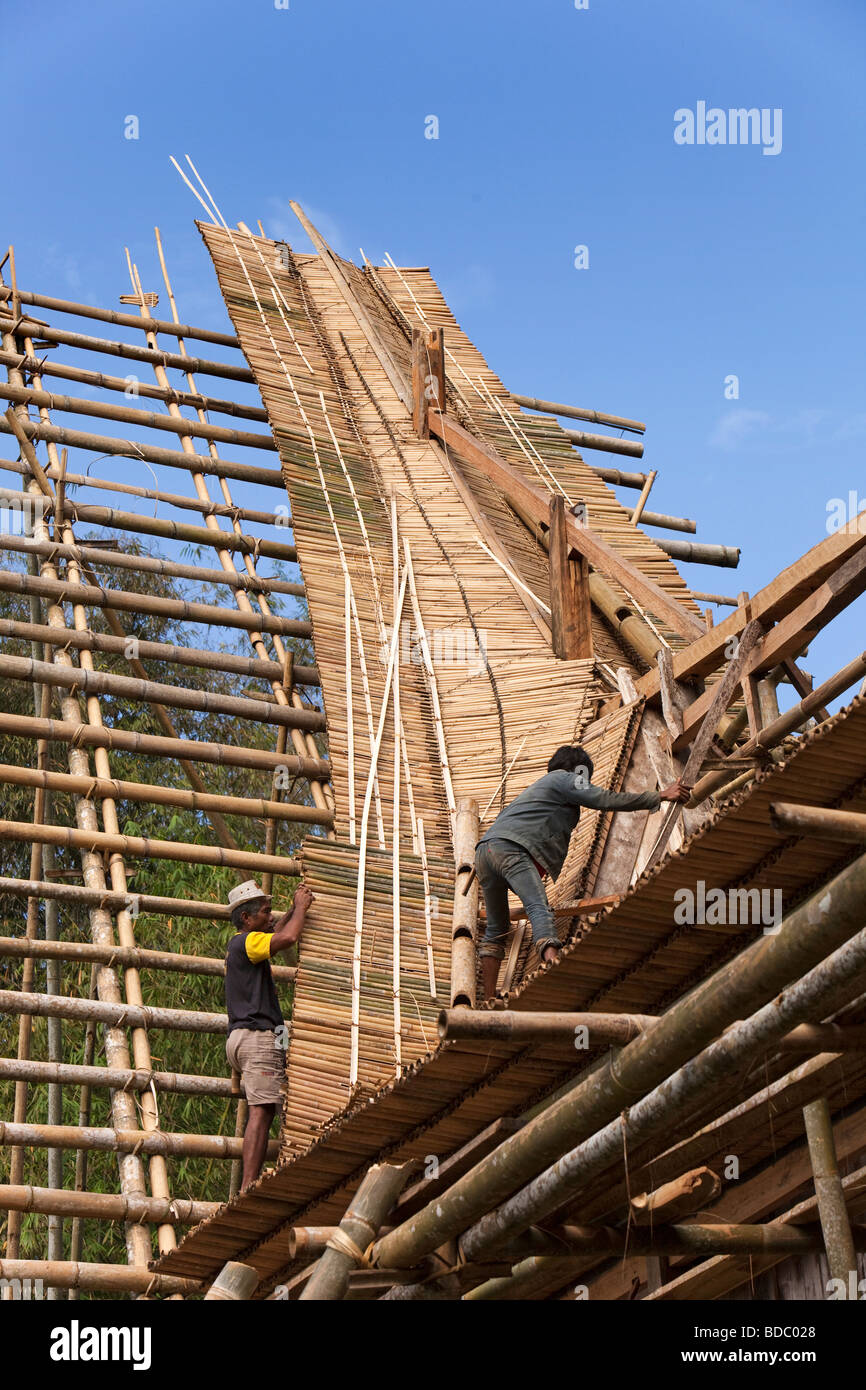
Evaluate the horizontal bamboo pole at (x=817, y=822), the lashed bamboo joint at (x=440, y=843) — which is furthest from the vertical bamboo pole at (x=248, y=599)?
the horizontal bamboo pole at (x=817, y=822)

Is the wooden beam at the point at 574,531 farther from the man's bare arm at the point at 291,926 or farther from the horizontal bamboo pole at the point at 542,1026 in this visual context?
the horizontal bamboo pole at the point at 542,1026

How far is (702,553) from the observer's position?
10.1 meters

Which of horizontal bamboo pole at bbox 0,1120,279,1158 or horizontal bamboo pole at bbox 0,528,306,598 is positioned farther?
horizontal bamboo pole at bbox 0,528,306,598

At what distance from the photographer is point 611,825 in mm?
5953

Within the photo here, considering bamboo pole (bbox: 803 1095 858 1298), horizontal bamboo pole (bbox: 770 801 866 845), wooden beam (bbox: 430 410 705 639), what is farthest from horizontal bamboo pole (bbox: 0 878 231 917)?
horizontal bamboo pole (bbox: 770 801 866 845)

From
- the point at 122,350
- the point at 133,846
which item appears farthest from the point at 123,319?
the point at 133,846

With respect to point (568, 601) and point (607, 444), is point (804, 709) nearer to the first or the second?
point (568, 601)

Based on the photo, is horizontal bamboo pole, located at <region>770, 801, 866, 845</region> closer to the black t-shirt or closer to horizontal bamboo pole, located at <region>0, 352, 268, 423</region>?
the black t-shirt

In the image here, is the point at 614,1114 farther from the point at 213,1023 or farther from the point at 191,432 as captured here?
the point at 191,432

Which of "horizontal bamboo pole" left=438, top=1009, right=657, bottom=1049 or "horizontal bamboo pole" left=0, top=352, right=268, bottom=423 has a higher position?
"horizontal bamboo pole" left=0, top=352, right=268, bottom=423

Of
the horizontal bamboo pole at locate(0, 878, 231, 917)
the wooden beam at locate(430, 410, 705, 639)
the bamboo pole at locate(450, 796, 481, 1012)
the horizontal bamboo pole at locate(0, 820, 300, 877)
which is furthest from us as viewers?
the wooden beam at locate(430, 410, 705, 639)

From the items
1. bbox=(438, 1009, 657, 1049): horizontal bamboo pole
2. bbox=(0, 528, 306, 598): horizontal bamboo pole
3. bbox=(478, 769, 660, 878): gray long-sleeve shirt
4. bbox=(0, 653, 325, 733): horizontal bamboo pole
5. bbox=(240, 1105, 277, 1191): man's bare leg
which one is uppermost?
bbox=(0, 528, 306, 598): horizontal bamboo pole

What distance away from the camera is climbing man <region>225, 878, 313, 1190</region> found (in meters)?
5.62

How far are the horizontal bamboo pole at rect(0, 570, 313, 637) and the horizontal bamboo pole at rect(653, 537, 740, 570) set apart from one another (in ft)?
9.16
